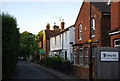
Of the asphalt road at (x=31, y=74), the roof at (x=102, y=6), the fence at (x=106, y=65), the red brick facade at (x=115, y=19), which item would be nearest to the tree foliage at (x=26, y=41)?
the asphalt road at (x=31, y=74)

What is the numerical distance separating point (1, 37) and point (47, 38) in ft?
159

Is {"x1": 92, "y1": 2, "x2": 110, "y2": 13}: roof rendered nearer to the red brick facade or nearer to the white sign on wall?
the red brick facade

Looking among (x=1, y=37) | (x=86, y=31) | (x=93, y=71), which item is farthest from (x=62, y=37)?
(x=1, y=37)

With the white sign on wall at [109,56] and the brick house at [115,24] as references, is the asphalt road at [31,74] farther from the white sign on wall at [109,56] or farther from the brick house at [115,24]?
the white sign on wall at [109,56]

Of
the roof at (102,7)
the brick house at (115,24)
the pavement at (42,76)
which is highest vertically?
the roof at (102,7)

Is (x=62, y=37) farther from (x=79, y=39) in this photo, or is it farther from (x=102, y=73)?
(x=102, y=73)

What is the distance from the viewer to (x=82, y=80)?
19.0 m

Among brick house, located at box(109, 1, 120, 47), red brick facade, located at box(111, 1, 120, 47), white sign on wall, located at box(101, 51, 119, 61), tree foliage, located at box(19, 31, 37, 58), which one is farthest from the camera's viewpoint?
tree foliage, located at box(19, 31, 37, 58)

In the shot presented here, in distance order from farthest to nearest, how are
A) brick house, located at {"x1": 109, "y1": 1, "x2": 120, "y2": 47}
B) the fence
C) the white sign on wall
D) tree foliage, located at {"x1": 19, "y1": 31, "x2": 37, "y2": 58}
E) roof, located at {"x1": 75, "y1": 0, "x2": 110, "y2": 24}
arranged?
tree foliage, located at {"x1": 19, "y1": 31, "x2": 37, "y2": 58} → roof, located at {"x1": 75, "y1": 0, "x2": 110, "y2": 24} → brick house, located at {"x1": 109, "y1": 1, "x2": 120, "y2": 47} → the fence → the white sign on wall

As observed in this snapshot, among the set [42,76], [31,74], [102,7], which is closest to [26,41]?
[31,74]

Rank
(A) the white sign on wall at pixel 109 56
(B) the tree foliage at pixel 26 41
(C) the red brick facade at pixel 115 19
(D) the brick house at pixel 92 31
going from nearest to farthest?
(A) the white sign on wall at pixel 109 56
(C) the red brick facade at pixel 115 19
(D) the brick house at pixel 92 31
(B) the tree foliage at pixel 26 41

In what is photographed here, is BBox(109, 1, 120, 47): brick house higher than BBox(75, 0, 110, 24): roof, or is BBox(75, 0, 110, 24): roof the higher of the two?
BBox(75, 0, 110, 24): roof

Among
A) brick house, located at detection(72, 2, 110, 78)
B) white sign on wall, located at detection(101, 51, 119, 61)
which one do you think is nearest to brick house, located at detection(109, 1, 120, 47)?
brick house, located at detection(72, 2, 110, 78)

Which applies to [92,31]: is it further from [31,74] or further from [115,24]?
[31,74]
